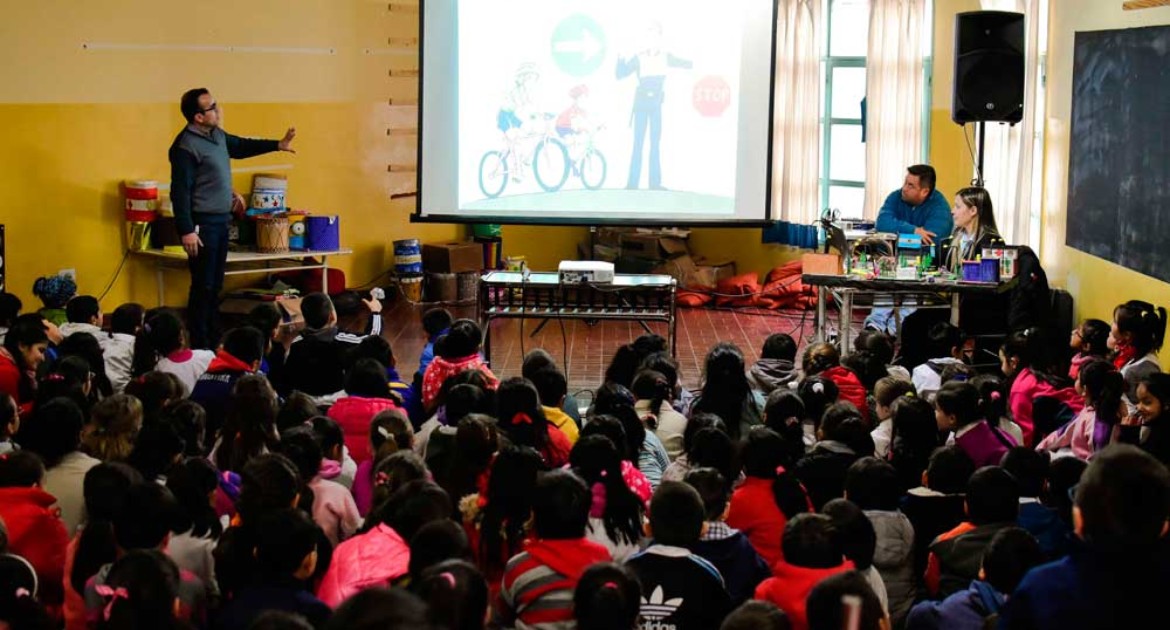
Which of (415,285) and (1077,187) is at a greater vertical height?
(1077,187)

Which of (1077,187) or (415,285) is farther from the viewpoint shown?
(415,285)

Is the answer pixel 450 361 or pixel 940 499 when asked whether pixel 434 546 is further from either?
pixel 450 361

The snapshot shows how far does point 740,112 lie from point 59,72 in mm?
3855

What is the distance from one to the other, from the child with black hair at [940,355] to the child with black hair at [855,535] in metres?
2.46

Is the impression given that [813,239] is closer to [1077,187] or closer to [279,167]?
[1077,187]

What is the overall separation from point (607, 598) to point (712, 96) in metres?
5.62

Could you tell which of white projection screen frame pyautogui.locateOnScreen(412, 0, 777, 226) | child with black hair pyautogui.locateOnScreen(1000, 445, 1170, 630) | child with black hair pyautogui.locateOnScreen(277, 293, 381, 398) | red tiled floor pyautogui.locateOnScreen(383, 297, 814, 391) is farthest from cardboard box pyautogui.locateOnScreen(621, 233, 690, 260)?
child with black hair pyautogui.locateOnScreen(1000, 445, 1170, 630)

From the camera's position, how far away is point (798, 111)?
10.1m

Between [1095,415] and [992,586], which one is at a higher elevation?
[1095,415]

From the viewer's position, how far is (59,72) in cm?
798

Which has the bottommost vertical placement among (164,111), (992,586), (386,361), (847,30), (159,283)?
(992,586)

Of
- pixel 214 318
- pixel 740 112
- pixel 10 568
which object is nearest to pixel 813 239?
pixel 740 112

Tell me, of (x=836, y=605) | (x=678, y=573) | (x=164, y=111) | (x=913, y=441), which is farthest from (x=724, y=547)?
(x=164, y=111)

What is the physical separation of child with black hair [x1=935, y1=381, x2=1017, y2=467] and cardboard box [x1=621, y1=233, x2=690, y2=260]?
6002mm
